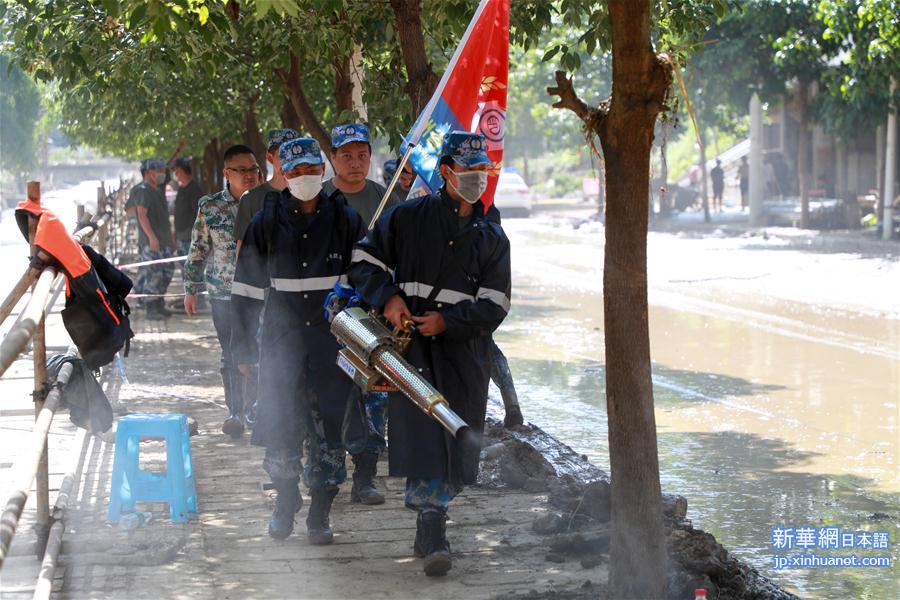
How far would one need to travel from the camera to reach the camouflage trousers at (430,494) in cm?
575

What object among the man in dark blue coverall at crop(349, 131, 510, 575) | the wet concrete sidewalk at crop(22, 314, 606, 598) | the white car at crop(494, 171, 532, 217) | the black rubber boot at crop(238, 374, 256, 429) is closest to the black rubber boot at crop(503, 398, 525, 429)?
the wet concrete sidewalk at crop(22, 314, 606, 598)

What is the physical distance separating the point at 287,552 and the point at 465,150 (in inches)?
80.5

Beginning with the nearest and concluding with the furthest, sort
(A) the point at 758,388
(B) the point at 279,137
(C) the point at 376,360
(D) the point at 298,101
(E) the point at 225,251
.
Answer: (C) the point at 376,360 < (B) the point at 279,137 < (E) the point at 225,251 < (D) the point at 298,101 < (A) the point at 758,388

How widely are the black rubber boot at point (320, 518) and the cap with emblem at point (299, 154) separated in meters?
1.56

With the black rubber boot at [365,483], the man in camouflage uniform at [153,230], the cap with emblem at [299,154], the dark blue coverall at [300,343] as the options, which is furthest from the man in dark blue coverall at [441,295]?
the man in camouflage uniform at [153,230]

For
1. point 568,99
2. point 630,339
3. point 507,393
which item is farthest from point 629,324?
point 507,393

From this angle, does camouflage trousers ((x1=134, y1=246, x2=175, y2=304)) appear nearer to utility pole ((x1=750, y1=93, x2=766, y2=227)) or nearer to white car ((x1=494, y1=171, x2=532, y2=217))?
utility pole ((x1=750, y1=93, x2=766, y2=227))

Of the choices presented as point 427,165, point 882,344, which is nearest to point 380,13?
point 427,165

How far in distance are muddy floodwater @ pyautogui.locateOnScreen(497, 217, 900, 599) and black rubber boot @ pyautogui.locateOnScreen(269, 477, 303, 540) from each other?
2.34 m

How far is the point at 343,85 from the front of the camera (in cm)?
1086

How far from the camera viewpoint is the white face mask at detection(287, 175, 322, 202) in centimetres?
619

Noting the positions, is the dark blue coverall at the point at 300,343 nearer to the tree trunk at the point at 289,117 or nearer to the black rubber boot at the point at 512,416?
the black rubber boot at the point at 512,416

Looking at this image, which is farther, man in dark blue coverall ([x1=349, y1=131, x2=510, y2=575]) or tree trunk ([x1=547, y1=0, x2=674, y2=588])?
man in dark blue coverall ([x1=349, y1=131, x2=510, y2=575])

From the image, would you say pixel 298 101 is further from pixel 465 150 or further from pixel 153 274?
pixel 153 274
